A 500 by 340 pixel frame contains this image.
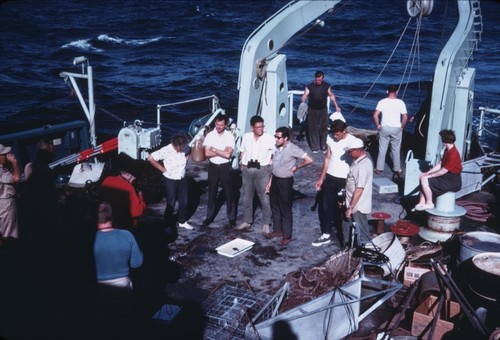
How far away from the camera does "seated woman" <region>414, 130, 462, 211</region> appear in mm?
8375

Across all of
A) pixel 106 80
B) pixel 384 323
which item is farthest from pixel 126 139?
pixel 106 80

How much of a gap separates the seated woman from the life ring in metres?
4.22

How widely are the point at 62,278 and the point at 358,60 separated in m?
44.1

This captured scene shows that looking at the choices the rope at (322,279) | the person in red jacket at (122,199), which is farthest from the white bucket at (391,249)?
the person in red jacket at (122,199)

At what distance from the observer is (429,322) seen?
5.84m

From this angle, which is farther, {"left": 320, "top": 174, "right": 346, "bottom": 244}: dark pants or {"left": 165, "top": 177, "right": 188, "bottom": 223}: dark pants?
{"left": 165, "top": 177, "right": 188, "bottom": 223}: dark pants

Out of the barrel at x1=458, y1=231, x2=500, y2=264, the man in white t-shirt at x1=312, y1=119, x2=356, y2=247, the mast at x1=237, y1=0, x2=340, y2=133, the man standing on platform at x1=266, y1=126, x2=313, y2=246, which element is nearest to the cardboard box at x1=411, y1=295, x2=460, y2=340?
the barrel at x1=458, y1=231, x2=500, y2=264

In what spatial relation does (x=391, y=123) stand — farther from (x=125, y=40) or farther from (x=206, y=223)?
(x=125, y=40)

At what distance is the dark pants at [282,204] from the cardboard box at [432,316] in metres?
2.63

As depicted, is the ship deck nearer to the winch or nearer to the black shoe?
the black shoe

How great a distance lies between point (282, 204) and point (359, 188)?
1.52 metres

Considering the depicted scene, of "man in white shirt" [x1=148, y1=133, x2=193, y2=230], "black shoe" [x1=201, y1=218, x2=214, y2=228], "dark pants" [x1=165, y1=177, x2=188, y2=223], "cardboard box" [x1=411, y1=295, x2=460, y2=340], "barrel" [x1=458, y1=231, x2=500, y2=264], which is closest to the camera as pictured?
"cardboard box" [x1=411, y1=295, x2=460, y2=340]

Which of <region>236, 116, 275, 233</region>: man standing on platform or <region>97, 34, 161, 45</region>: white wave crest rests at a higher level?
<region>236, 116, 275, 233</region>: man standing on platform

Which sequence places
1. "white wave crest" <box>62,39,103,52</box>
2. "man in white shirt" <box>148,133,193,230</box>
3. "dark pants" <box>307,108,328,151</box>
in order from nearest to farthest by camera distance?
"man in white shirt" <box>148,133,193,230</box> → "dark pants" <box>307,108,328,151</box> → "white wave crest" <box>62,39,103,52</box>
